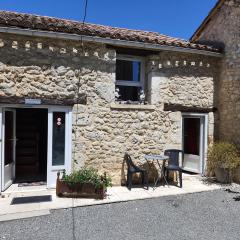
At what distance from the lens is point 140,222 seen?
16.5 feet

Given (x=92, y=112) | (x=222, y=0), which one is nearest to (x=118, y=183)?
(x=92, y=112)

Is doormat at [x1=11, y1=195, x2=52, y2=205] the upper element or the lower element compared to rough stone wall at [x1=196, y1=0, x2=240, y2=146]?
lower

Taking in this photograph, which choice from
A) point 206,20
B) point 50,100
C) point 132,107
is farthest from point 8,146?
point 206,20

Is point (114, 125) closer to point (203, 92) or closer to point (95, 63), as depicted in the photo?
point (95, 63)

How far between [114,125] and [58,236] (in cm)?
366

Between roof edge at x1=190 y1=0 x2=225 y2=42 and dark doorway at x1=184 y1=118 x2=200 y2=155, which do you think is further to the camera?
dark doorway at x1=184 y1=118 x2=200 y2=155

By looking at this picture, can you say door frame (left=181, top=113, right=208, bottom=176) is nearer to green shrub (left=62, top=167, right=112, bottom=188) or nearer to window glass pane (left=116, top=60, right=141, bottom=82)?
window glass pane (left=116, top=60, right=141, bottom=82)

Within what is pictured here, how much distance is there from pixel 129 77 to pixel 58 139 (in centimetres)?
288

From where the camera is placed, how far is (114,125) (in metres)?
7.45

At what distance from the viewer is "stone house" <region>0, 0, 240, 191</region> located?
21.8 feet

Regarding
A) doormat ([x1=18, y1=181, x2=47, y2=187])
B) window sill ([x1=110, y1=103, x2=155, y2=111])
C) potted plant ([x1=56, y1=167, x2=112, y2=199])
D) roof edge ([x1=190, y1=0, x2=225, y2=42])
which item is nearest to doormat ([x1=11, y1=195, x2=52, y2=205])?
potted plant ([x1=56, y1=167, x2=112, y2=199])

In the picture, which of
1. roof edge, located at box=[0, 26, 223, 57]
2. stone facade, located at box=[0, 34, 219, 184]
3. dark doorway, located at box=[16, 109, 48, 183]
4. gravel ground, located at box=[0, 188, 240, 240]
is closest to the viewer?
gravel ground, located at box=[0, 188, 240, 240]

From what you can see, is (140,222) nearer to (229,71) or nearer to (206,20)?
(229,71)

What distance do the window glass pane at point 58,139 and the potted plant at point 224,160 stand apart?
4560 millimetres
